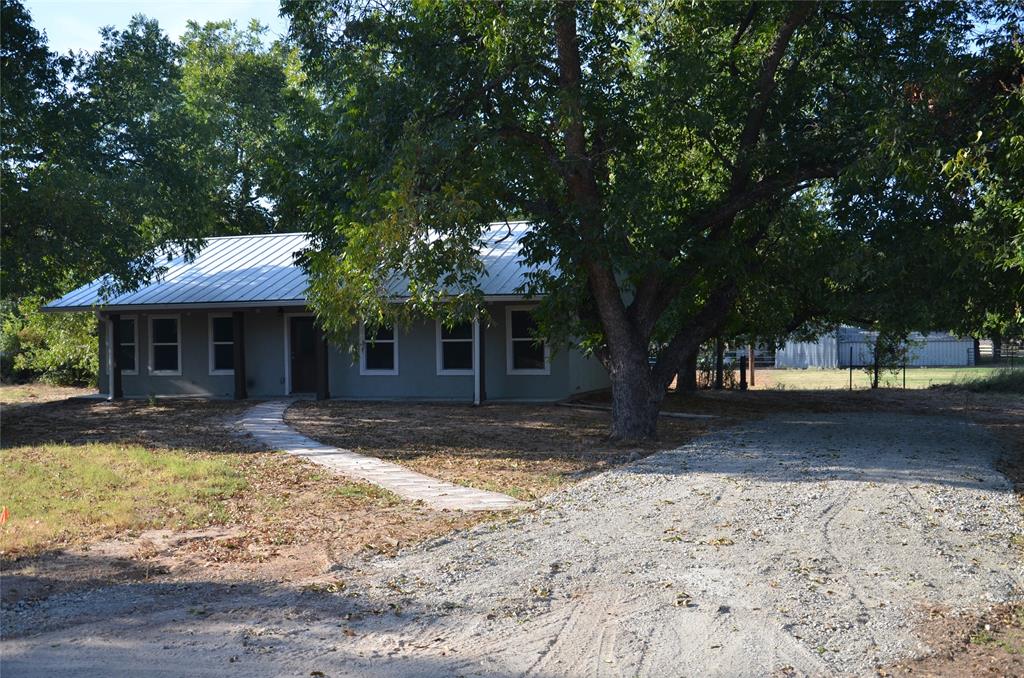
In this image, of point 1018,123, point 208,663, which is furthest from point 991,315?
point 208,663

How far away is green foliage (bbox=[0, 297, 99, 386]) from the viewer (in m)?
28.4

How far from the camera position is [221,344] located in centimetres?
2353

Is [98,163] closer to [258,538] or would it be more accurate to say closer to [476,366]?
[476,366]

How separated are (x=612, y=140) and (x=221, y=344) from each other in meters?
13.5

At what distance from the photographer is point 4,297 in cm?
1619

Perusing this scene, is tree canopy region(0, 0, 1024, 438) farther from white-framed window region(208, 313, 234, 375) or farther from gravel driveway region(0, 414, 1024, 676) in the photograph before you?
white-framed window region(208, 313, 234, 375)

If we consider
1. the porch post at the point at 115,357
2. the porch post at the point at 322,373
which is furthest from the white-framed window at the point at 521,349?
the porch post at the point at 115,357

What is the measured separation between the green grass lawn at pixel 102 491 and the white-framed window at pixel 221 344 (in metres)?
9.36

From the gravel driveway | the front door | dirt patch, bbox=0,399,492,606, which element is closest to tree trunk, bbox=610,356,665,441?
the gravel driveway

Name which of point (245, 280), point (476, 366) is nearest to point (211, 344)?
point (245, 280)

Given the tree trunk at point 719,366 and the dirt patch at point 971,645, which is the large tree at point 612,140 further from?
the tree trunk at point 719,366

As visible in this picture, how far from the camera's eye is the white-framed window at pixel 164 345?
2381 centimetres

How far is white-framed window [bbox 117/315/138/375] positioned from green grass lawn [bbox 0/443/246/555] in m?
10.3

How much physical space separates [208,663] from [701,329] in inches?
431
